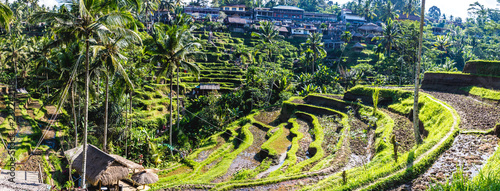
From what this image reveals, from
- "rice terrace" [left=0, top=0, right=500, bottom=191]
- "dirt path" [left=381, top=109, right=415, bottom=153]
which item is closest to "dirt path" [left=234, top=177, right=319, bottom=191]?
"rice terrace" [left=0, top=0, right=500, bottom=191]

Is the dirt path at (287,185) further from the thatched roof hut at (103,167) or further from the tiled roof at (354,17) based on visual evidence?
the tiled roof at (354,17)

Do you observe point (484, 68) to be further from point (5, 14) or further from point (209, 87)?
point (209, 87)

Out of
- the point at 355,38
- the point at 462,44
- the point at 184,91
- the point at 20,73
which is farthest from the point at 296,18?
the point at 20,73

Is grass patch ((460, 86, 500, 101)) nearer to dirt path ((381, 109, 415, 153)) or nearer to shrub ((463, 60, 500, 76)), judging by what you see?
shrub ((463, 60, 500, 76))

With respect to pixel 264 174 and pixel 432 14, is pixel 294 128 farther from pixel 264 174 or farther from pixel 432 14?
pixel 432 14

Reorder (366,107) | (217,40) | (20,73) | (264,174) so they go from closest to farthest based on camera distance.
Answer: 1. (264,174)
2. (366,107)
3. (20,73)
4. (217,40)

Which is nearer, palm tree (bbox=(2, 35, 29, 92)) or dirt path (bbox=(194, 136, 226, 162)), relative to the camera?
dirt path (bbox=(194, 136, 226, 162))

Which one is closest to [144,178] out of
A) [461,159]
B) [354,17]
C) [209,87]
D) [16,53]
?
[461,159]
